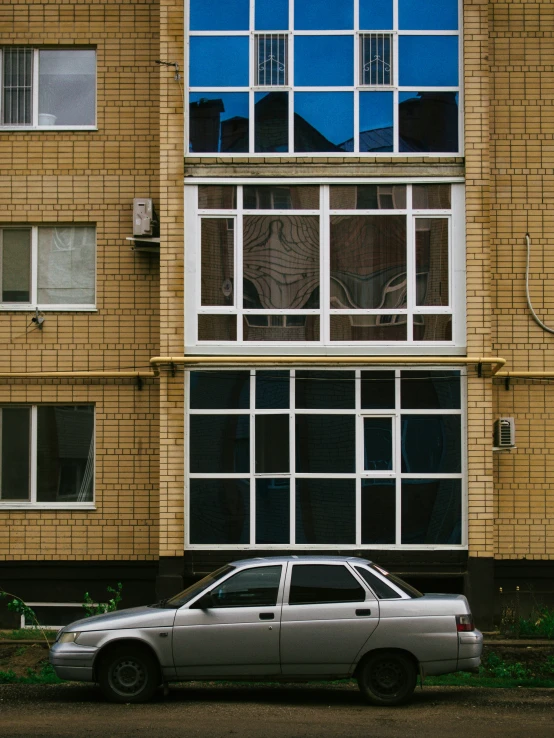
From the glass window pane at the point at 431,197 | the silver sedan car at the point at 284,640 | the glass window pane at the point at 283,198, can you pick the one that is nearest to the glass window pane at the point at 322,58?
the glass window pane at the point at 283,198

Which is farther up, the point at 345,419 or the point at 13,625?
the point at 345,419

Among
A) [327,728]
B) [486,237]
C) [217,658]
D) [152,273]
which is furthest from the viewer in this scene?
[152,273]

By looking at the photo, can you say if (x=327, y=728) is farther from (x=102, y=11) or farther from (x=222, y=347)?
(x=102, y=11)

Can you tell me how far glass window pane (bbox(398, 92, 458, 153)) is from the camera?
15016 mm

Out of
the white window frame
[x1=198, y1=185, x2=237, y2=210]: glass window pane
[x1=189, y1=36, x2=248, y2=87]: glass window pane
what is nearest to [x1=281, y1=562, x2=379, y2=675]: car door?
[x1=198, y1=185, x2=237, y2=210]: glass window pane

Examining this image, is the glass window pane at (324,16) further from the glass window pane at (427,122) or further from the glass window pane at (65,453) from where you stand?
the glass window pane at (65,453)

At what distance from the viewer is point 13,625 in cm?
1537

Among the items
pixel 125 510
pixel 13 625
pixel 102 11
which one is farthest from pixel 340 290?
pixel 13 625

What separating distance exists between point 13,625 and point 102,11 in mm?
9101

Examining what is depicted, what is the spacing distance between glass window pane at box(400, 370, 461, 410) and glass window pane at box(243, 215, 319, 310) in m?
1.68

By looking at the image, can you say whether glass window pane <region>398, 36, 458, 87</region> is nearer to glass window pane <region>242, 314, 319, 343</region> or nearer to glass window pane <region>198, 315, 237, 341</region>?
glass window pane <region>242, 314, 319, 343</region>

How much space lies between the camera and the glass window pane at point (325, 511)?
14.7m

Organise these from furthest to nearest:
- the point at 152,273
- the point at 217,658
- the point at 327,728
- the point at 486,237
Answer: the point at 152,273 < the point at 486,237 < the point at 217,658 < the point at 327,728

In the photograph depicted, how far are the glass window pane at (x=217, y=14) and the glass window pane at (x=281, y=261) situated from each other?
276cm
